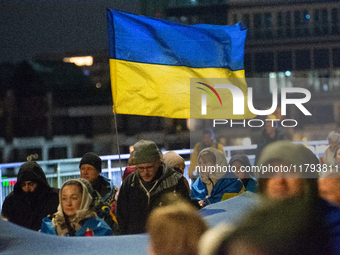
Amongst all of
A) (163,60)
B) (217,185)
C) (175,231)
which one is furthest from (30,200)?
(175,231)

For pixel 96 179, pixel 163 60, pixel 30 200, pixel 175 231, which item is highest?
pixel 163 60

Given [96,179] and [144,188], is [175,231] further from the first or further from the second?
[96,179]

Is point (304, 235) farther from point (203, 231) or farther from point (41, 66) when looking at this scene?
point (41, 66)

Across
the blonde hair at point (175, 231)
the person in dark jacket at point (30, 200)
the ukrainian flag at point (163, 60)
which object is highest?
the ukrainian flag at point (163, 60)

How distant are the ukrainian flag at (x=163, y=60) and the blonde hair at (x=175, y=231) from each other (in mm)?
3894

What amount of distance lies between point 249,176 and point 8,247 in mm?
3059

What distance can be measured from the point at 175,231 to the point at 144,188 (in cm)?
240

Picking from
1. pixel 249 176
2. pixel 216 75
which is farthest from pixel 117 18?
pixel 249 176

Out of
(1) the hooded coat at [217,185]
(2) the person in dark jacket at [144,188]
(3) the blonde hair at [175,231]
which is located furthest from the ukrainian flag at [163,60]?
(3) the blonde hair at [175,231]

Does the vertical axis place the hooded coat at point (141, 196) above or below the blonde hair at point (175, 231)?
below

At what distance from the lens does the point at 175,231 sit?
1304 millimetres

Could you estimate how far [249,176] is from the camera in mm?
4574

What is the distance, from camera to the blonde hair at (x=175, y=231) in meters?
1.28

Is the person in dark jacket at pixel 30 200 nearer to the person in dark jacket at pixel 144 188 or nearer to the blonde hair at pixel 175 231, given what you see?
the person in dark jacket at pixel 144 188
